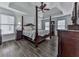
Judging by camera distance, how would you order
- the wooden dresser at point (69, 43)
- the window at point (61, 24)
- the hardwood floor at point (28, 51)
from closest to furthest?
the wooden dresser at point (69, 43) → the hardwood floor at point (28, 51) → the window at point (61, 24)

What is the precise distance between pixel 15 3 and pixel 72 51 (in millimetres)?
5481

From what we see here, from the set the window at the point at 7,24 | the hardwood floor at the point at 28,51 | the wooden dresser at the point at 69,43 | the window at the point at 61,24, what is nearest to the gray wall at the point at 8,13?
the window at the point at 7,24

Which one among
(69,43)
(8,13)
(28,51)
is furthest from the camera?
(8,13)

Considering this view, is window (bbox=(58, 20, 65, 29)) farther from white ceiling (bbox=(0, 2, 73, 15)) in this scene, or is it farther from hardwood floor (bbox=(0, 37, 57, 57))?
hardwood floor (bbox=(0, 37, 57, 57))

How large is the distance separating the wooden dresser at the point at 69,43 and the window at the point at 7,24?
14.7 feet

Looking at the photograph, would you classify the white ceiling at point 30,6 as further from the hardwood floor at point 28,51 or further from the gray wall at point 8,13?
the hardwood floor at point 28,51

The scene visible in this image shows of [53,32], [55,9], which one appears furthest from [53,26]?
[55,9]

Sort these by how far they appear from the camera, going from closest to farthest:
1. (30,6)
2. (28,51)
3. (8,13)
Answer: (28,51)
(8,13)
(30,6)

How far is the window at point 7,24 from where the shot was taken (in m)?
6.16

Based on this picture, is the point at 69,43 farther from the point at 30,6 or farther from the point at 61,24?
the point at 30,6

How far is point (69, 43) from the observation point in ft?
8.57

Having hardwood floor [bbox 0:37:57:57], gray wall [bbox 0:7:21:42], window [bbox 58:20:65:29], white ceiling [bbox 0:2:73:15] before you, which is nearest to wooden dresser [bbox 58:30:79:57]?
hardwood floor [bbox 0:37:57:57]

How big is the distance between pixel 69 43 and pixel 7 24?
203 inches

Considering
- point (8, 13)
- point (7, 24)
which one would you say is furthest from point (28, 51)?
point (8, 13)
